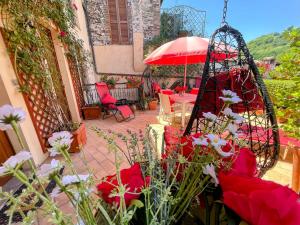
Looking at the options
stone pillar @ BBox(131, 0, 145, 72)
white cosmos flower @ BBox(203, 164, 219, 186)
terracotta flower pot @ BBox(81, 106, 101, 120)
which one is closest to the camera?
white cosmos flower @ BBox(203, 164, 219, 186)

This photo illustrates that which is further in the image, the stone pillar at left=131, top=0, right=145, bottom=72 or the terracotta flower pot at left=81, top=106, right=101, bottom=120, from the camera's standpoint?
the stone pillar at left=131, top=0, right=145, bottom=72

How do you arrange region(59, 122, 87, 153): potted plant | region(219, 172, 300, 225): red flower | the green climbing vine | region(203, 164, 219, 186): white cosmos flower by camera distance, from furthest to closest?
region(59, 122, 87, 153): potted plant
the green climbing vine
region(203, 164, 219, 186): white cosmos flower
region(219, 172, 300, 225): red flower

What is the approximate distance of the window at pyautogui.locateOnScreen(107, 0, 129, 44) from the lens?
716 centimetres

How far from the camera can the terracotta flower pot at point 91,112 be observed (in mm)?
4967

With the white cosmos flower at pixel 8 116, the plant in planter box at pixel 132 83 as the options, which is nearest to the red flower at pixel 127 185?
the white cosmos flower at pixel 8 116

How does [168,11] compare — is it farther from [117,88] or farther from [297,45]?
[297,45]

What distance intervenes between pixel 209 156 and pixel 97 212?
1.08 ft

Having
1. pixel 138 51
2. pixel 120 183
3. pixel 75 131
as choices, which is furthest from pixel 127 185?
pixel 138 51

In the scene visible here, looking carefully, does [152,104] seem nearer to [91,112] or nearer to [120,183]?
[91,112]

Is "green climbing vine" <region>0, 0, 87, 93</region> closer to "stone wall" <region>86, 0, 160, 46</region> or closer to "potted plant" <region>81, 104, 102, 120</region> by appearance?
"potted plant" <region>81, 104, 102, 120</region>

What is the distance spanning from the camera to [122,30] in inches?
293

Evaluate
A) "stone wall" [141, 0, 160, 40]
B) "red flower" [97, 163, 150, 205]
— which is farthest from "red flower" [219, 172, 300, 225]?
"stone wall" [141, 0, 160, 40]

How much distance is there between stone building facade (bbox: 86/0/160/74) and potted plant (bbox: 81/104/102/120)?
3.19m

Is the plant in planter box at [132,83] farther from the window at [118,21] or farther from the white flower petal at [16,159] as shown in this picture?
the white flower petal at [16,159]
